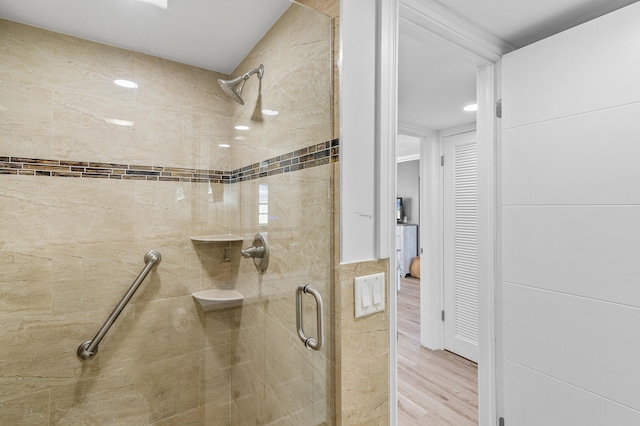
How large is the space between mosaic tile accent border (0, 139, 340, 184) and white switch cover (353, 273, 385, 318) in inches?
16.7

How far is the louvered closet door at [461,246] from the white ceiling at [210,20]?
5.40ft

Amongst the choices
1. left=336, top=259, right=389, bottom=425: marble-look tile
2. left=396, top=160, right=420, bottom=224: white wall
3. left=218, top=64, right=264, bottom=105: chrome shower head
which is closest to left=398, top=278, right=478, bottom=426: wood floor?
left=336, top=259, right=389, bottom=425: marble-look tile

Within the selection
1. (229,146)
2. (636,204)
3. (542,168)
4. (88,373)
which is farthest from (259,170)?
(636,204)

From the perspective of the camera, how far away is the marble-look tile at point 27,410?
845mm

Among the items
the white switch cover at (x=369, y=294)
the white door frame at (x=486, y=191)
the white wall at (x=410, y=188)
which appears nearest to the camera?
the white switch cover at (x=369, y=294)

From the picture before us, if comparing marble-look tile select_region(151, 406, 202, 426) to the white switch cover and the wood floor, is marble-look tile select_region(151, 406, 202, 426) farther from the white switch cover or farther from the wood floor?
the wood floor

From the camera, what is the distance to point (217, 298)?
1030 mm

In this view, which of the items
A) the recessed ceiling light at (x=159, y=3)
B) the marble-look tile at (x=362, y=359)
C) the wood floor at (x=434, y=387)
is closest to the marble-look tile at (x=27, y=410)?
the marble-look tile at (x=362, y=359)

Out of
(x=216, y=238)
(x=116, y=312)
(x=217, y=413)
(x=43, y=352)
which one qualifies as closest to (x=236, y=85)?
(x=216, y=238)

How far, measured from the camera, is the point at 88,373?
92 centimetres

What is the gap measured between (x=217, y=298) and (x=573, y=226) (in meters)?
1.51

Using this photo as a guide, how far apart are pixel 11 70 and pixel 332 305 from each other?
3.68ft

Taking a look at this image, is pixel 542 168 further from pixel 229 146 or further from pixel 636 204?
pixel 229 146

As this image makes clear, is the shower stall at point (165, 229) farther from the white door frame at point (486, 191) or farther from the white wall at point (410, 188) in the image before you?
the white wall at point (410, 188)
